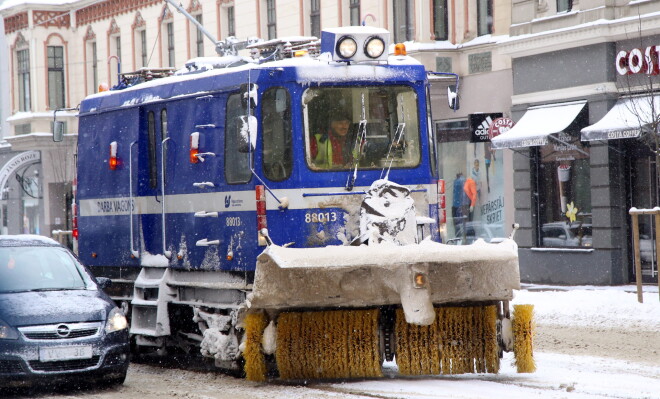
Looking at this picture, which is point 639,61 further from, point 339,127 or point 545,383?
point 545,383

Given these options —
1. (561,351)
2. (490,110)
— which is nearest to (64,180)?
(490,110)

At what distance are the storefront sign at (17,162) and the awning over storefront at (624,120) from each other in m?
25.9

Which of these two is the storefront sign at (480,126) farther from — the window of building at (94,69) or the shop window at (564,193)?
the window of building at (94,69)

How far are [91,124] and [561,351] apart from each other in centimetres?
651

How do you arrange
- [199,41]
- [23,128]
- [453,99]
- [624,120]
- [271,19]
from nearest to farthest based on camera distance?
1. [453,99]
2. [624,120]
3. [271,19]
4. [199,41]
5. [23,128]

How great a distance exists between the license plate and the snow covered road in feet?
1.25

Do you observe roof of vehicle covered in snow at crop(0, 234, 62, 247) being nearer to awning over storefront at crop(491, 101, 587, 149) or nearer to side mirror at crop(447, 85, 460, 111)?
side mirror at crop(447, 85, 460, 111)

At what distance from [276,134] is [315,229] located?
3.26 ft

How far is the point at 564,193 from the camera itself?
24.2 meters

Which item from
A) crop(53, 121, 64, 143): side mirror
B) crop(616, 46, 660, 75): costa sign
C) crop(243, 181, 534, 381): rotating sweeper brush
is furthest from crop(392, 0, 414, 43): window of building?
crop(243, 181, 534, 381): rotating sweeper brush

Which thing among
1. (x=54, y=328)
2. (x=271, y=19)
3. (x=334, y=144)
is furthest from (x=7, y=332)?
(x=271, y=19)

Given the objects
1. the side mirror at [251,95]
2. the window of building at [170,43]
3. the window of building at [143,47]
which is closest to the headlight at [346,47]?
the side mirror at [251,95]

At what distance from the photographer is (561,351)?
45.5 ft

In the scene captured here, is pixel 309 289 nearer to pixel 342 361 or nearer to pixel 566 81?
pixel 342 361
